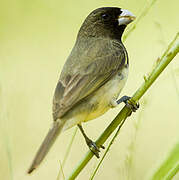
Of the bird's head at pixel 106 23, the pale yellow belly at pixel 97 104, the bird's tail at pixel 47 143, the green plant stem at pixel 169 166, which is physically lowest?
the bird's tail at pixel 47 143

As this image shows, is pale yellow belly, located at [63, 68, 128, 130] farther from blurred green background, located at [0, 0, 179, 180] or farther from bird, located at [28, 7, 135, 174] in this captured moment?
blurred green background, located at [0, 0, 179, 180]

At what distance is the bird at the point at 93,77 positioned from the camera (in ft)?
8.52

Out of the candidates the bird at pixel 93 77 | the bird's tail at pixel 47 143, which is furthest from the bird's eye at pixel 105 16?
the bird's tail at pixel 47 143

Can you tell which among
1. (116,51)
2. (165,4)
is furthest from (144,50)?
(116,51)

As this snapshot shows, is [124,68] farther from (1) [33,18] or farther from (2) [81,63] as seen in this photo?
(1) [33,18]

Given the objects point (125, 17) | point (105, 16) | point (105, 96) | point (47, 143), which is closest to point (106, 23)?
point (105, 16)

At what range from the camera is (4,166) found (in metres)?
3.95

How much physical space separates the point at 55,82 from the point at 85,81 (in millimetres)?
2395

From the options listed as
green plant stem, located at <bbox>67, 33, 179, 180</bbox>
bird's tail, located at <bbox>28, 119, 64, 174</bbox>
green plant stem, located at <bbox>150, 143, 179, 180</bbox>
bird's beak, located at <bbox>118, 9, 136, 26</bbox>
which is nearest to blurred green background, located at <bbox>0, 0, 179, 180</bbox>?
bird's beak, located at <bbox>118, 9, 136, 26</bbox>

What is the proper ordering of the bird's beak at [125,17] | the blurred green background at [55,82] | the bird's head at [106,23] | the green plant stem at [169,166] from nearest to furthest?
the green plant stem at [169,166] → the bird's beak at [125,17] → the bird's head at [106,23] → the blurred green background at [55,82]

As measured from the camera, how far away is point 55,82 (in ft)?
16.8

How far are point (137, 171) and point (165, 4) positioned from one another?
2118 millimetres

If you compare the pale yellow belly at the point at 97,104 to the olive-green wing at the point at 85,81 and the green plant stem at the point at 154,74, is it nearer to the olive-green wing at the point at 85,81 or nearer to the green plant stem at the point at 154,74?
the olive-green wing at the point at 85,81

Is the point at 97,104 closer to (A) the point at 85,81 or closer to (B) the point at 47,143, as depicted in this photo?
(A) the point at 85,81
